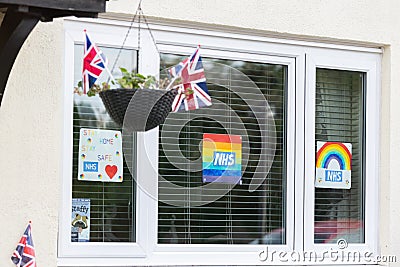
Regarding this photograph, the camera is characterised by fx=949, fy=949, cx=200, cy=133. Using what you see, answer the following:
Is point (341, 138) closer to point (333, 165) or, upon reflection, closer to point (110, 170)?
point (333, 165)

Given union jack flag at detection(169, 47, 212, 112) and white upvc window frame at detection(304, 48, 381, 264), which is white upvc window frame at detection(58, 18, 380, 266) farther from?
union jack flag at detection(169, 47, 212, 112)

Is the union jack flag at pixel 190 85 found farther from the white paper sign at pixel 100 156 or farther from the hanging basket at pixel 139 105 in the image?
the white paper sign at pixel 100 156

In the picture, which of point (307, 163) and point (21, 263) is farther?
point (307, 163)

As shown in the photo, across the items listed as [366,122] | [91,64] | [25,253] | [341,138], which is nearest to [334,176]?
[341,138]

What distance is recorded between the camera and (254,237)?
5180 mm

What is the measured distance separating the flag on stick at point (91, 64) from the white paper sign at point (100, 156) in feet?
1.40

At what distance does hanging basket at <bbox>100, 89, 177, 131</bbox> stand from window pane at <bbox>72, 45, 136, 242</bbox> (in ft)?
1.63

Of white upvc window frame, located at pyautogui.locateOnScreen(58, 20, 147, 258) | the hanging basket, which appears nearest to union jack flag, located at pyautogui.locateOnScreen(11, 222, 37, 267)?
white upvc window frame, located at pyautogui.locateOnScreen(58, 20, 147, 258)

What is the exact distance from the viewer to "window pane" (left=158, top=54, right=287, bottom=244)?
498 centimetres

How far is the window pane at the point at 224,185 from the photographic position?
4.98 m

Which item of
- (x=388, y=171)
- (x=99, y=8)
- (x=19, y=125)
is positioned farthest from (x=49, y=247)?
(x=388, y=171)

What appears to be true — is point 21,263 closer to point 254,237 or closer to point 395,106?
point 254,237

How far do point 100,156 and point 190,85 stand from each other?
692 millimetres

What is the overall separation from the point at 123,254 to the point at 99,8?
1.47 meters
